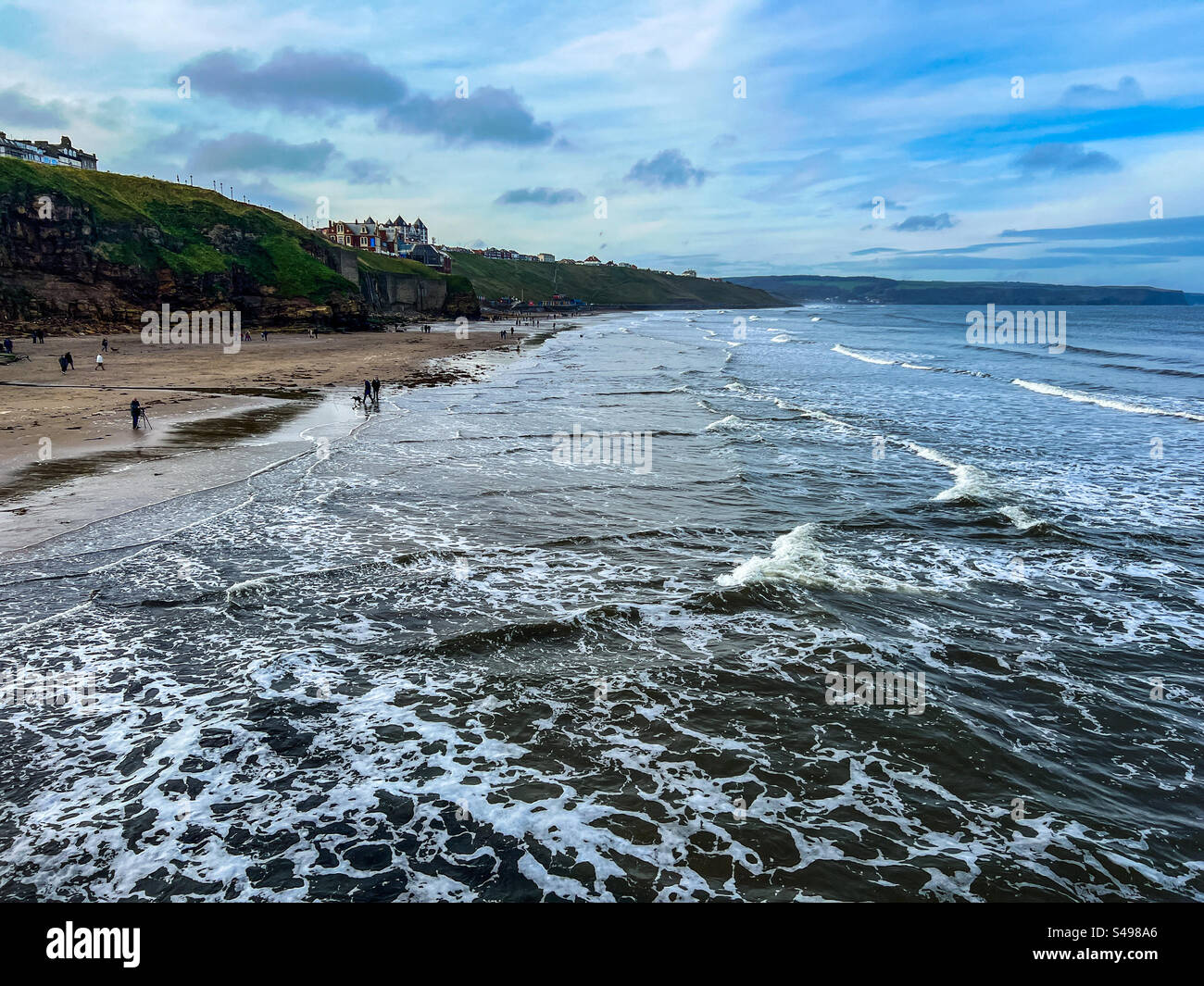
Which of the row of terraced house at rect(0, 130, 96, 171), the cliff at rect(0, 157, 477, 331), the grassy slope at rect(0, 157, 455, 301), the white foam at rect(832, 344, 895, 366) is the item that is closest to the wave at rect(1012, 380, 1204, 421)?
the white foam at rect(832, 344, 895, 366)

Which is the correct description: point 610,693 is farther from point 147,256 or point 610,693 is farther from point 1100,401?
point 147,256

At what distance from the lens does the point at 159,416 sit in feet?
97.5

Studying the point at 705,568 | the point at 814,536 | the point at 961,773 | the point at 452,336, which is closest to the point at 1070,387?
the point at 814,536

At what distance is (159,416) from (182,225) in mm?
71721

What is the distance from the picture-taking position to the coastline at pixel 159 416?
1784cm

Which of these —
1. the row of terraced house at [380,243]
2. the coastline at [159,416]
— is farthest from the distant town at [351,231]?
the coastline at [159,416]

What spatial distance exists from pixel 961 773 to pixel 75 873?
9448 millimetres

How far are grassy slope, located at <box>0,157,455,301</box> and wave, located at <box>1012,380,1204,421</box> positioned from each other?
270 ft

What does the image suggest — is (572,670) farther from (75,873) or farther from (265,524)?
(265,524)

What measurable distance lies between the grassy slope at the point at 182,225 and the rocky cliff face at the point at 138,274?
0.66 feet

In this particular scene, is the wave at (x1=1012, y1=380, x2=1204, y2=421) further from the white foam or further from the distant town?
the distant town

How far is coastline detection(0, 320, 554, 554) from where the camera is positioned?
17.8 m

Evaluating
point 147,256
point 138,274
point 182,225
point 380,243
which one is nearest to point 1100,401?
point 138,274

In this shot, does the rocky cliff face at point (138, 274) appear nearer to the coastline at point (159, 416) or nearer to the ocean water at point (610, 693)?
the coastline at point (159, 416)
